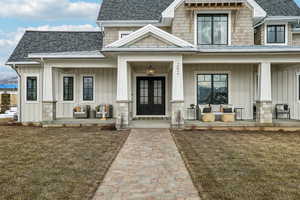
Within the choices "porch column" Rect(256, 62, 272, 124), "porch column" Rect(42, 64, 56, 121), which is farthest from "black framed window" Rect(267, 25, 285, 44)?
"porch column" Rect(42, 64, 56, 121)

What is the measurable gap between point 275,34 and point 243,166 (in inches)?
414

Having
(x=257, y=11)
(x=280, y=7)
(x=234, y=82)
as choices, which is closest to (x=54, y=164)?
(x=234, y=82)

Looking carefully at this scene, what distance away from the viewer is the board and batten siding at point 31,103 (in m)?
13.8

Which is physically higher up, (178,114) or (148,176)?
(178,114)

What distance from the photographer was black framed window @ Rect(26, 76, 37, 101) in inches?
543

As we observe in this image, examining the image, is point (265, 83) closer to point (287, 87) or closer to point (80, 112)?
point (287, 87)

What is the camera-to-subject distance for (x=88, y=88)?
14.0 metres

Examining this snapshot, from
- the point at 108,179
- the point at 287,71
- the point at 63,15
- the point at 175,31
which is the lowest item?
the point at 108,179

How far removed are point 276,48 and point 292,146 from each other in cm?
477

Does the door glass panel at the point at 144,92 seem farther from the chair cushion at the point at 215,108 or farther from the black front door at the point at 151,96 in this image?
the chair cushion at the point at 215,108

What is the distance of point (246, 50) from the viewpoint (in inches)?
420

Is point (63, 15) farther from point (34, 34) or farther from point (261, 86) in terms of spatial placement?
point (261, 86)

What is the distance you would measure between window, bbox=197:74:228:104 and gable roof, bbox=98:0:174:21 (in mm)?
4238

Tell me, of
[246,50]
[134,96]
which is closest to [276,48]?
[246,50]
